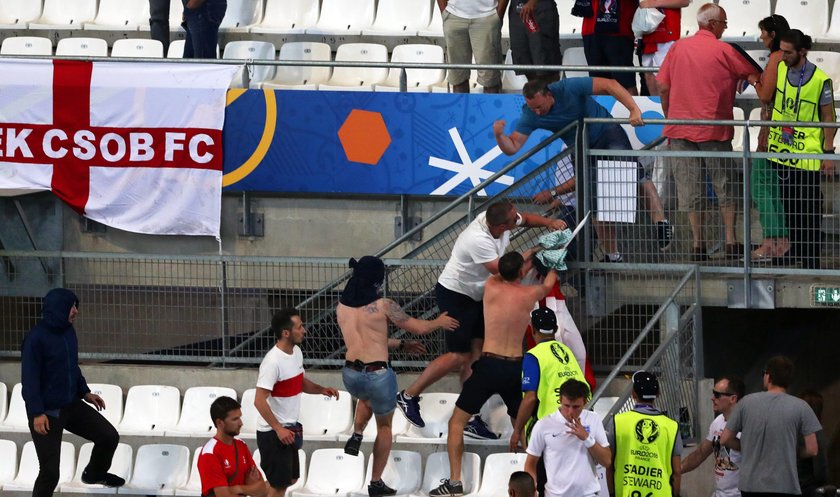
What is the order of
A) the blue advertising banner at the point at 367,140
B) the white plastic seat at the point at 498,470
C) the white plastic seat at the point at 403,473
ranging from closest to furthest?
the white plastic seat at the point at 498,470 < the white plastic seat at the point at 403,473 < the blue advertising banner at the point at 367,140

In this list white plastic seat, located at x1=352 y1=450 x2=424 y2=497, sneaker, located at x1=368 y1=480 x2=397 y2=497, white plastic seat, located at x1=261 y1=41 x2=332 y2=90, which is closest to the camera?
sneaker, located at x1=368 y1=480 x2=397 y2=497

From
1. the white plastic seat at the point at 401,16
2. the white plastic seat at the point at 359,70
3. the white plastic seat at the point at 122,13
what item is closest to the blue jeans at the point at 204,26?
the white plastic seat at the point at 359,70

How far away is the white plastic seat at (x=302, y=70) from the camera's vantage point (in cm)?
1473

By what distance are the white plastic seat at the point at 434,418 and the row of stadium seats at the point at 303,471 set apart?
26 cm

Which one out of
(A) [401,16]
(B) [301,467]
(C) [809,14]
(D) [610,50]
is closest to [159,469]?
(B) [301,467]

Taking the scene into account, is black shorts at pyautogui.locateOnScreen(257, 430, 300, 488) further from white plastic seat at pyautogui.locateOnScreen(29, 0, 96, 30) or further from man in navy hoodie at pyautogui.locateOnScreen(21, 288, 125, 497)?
white plastic seat at pyautogui.locateOnScreen(29, 0, 96, 30)

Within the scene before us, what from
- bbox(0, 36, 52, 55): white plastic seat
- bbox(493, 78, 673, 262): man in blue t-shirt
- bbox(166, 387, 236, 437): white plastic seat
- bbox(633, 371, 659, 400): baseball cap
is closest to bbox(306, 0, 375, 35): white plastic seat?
bbox(0, 36, 52, 55): white plastic seat

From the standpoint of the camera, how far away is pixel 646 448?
9.98 meters

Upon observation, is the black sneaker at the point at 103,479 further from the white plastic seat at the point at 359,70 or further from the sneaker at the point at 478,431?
the white plastic seat at the point at 359,70

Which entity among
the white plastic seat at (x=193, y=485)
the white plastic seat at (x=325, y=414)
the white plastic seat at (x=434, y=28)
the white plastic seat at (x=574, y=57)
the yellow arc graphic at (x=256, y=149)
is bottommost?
the white plastic seat at (x=193, y=485)

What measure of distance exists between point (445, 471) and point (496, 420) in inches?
25.5

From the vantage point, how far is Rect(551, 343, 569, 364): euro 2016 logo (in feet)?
34.5

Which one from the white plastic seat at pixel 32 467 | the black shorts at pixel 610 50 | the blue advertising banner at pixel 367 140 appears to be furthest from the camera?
the black shorts at pixel 610 50

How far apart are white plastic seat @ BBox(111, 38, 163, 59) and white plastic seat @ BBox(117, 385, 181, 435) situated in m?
4.02
